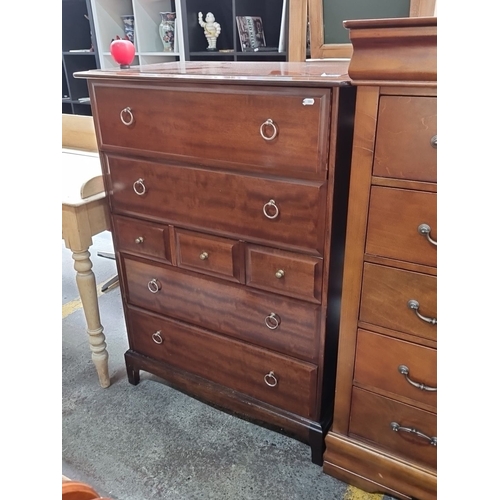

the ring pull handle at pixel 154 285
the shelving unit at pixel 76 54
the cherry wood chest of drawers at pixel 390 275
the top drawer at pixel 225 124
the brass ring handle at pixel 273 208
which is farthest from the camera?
the shelving unit at pixel 76 54

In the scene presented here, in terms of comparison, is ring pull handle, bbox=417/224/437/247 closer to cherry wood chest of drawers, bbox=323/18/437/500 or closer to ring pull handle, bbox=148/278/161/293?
cherry wood chest of drawers, bbox=323/18/437/500

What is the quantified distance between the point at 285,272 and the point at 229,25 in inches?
78.8

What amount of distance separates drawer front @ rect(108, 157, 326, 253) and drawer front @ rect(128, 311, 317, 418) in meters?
0.34

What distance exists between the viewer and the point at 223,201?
42.3 inches

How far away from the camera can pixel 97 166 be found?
150 cm

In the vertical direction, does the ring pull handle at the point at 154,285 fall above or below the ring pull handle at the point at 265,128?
below

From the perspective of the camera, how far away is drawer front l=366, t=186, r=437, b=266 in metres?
0.84

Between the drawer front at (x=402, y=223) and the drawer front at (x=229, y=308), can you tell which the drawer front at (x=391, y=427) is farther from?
the drawer front at (x=402, y=223)

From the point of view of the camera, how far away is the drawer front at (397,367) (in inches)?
37.8

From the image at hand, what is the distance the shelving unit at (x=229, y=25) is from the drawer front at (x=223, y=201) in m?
1.40

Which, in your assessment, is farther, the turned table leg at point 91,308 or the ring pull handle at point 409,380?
the turned table leg at point 91,308

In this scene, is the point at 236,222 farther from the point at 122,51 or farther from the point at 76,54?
the point at 76,54

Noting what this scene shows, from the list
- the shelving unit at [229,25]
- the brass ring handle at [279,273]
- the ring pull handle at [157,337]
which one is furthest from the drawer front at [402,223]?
the shelving unit at [229,25]
